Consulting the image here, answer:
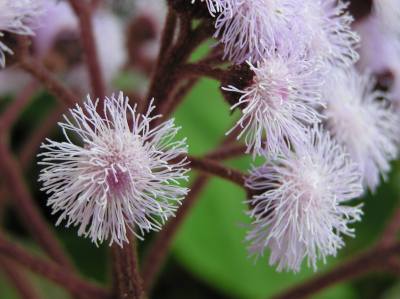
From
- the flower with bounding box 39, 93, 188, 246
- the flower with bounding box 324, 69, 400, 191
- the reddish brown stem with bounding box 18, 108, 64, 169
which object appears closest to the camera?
the flower with bounding box 39, 93, 188, 246

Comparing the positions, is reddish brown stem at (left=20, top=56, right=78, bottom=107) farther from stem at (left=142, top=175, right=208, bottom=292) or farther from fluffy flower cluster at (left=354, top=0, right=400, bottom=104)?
fluffy flower cluster at (left=354, top=0, right=400, bottom=104)

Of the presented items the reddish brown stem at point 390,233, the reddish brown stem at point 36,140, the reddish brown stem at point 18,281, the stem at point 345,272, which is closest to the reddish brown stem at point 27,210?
the reddish brown stem at point 18,281

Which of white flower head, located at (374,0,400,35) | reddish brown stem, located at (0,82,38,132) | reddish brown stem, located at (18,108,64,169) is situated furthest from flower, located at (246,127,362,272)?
reddish brown stem, located at (18,108,64,169)

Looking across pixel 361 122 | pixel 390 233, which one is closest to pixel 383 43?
pixel 361 122

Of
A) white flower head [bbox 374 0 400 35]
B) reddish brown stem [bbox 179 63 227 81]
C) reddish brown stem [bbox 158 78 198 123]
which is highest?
white flower head [bbox 374 0 400 35]

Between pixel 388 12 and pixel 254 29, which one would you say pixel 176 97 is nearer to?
pixel 254 29

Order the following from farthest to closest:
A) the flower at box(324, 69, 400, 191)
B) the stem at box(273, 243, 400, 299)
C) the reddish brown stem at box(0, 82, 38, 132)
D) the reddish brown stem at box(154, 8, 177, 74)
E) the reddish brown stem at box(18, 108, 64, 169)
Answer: the reddish brown stem at box(18, 108, 64, 169)
the reddish brown stem at box(0, 82, 38, 132)
the stem at box(273, 243, 400, 299)
the flower at box(324, 69, 400, 191)
the reddish brown stem at box(154, 8, 177, 74)

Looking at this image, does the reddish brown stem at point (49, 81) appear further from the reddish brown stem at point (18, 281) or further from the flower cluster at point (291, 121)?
the reddish brown stem at point (18, 281)
